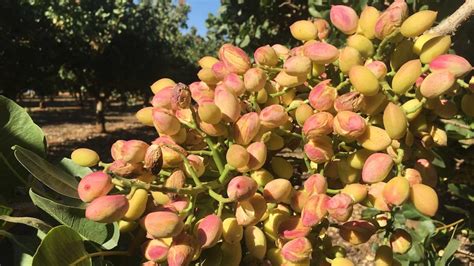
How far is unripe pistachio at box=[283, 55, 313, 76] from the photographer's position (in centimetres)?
79

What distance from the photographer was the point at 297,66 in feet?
2.60

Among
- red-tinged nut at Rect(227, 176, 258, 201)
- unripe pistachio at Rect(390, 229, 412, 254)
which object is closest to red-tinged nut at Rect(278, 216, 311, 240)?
red-tinged nut at Rect(227, 176, 258, 201)

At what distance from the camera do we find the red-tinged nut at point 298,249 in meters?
0.72

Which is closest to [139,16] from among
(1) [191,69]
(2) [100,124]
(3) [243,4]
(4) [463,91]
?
(2) [100,124]

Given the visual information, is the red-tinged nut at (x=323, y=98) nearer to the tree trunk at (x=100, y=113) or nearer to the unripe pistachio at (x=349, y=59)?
the unripe pistachio at (x=349, y=59)

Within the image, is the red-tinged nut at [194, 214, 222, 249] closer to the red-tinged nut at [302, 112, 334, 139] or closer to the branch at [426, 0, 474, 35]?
the red-tinged nut at [302, 112, 334, 139]

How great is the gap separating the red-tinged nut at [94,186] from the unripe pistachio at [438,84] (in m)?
0.50

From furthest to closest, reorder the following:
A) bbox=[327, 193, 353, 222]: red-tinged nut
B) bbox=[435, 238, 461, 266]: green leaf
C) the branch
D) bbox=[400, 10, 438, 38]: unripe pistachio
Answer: bbox=[435, 238, 461, 266]: green leaf → the branch → bbox=[400, 10, 438, 38]: unripe pistachio → bbox=[327, 193, 353, 222]: red-tinged nut

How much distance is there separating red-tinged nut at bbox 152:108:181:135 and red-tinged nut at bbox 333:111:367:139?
25 centimetres

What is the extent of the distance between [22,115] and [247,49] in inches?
156

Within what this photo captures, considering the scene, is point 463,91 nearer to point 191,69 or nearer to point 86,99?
point 191,69

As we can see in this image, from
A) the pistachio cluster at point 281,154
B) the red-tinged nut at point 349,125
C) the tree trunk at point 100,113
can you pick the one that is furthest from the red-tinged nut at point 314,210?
the tree trunk at point 100,113

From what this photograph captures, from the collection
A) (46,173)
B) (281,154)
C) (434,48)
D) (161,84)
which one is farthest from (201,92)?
(434,48)

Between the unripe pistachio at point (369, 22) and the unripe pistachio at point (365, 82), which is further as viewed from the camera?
the unripe pistachio at point (369, 22)
